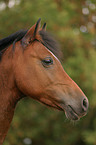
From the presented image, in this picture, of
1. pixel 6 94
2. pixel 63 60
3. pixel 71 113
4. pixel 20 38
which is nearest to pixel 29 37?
pixel 20 38

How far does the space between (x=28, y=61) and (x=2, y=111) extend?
619 millimetres

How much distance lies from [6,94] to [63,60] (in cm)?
Result: 733

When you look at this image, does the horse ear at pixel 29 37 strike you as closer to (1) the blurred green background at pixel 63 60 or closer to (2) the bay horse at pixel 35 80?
(2) the bay horse at pixel 35 80

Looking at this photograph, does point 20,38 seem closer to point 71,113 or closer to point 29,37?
point 29,37

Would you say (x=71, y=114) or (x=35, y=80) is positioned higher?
(x=35, y=80)

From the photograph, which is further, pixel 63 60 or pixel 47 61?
pixel 63 60

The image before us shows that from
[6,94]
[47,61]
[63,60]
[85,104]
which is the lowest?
[63,60]

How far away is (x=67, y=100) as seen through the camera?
2574 millimetres

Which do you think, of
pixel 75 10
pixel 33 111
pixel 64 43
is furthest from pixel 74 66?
pixel 75 10

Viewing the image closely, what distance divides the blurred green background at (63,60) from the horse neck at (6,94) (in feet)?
13.2

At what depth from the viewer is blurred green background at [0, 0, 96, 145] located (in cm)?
888

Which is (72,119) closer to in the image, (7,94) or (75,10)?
A: (7,94)

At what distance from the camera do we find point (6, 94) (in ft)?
8.91

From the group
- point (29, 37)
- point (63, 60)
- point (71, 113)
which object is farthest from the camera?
point (63, 60)
